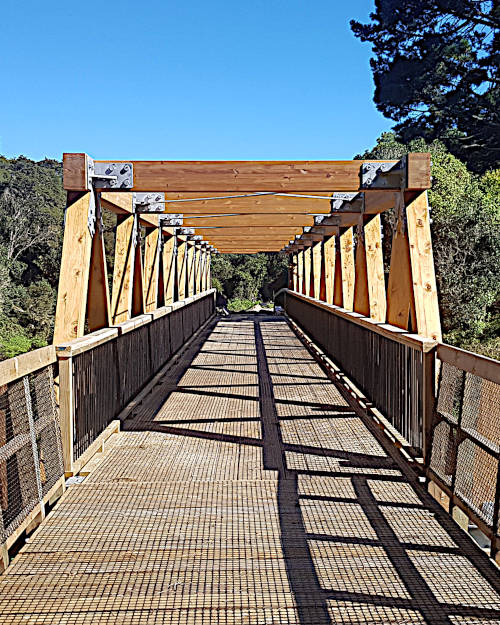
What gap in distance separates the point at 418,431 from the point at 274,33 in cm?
2569

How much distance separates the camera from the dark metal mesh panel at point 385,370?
4703 mm

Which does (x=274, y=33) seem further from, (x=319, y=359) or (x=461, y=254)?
(x=319, y=359)

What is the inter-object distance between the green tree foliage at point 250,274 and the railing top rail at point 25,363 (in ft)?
127

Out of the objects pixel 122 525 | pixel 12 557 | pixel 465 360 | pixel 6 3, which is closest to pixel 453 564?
pixel 465 360

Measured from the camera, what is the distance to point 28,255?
34656 mm

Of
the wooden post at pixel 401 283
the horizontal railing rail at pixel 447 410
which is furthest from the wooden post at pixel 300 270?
the horizontal railing rail at pixel 447 410

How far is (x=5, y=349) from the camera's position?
24297mm

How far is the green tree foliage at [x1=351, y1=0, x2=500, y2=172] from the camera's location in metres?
21.1

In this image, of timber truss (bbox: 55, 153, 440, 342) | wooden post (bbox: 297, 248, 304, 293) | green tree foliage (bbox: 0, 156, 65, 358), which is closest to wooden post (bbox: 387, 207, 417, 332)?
timber truss (bbox: 55, 153, 440, 342)

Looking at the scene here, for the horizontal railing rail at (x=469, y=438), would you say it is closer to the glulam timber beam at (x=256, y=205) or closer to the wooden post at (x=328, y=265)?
the glulam timber beam at (x=256, y=205)

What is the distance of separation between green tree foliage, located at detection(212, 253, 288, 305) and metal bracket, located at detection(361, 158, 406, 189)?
3618cm

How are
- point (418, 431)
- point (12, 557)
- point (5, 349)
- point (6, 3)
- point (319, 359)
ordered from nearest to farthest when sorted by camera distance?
1. point (12, 557)
2. point (418, 431)
3. point (319, 359)
4. point (5, 349)
5. point (6, 3)

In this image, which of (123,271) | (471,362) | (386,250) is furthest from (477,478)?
(386,250)

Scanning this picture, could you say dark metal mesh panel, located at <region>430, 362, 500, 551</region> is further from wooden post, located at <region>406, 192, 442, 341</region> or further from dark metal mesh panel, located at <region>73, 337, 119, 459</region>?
dark metal mesh panel, located at <region>73, 337, 119, 459</region>
